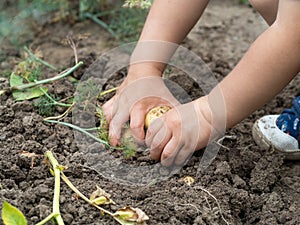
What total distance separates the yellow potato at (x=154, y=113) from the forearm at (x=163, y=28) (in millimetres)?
177

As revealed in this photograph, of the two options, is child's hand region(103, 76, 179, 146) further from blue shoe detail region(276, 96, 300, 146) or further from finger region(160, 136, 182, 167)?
blue shoe detail region(276, 96, 300, 146)

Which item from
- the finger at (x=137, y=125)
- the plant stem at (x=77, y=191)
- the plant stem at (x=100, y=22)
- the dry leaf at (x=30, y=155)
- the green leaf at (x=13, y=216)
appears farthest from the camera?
the plant stem at (x=100, y=22)

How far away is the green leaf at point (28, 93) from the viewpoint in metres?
2.07

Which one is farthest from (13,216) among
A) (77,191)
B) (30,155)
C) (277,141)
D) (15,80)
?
(277,141)

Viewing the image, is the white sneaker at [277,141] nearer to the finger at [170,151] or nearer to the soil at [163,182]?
the soil at [163,182]

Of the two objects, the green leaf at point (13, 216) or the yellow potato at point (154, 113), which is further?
the yellow potato at point (154, 113)

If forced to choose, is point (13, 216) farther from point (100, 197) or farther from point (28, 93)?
point (28, 93)

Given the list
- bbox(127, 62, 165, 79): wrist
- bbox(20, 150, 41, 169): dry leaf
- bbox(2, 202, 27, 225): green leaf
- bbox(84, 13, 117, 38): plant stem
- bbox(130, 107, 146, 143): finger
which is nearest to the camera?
bbox(2, 202, 27, 225): green leaf

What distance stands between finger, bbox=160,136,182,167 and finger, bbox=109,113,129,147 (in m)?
0.15

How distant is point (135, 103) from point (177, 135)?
0.20 m

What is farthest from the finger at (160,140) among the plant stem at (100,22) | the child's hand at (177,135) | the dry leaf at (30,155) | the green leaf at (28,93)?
the plant stem at (100,22)

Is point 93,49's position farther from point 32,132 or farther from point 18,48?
point 32,132

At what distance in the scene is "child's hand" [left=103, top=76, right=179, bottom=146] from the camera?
1.89m

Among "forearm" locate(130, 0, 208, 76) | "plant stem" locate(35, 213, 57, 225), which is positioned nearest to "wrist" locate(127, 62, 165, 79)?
"forearm" locate(130, 0, 208, 76)
